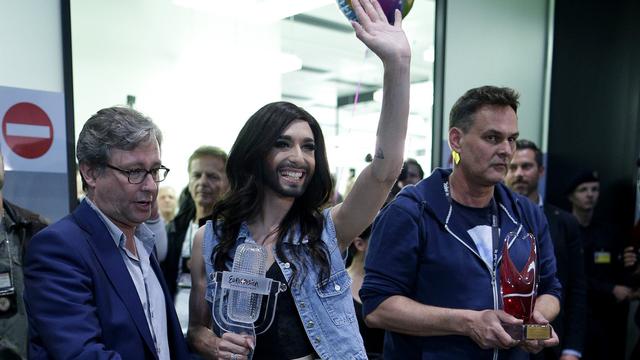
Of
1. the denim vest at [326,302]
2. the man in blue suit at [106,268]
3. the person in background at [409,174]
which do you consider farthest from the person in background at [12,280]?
the person in background at [409,174]

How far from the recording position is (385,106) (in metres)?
1.41

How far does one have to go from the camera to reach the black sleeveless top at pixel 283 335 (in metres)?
1.41

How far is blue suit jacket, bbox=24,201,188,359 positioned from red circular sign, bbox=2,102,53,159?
4.33 feet

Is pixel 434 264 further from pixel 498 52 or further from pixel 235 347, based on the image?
pixel 498 52

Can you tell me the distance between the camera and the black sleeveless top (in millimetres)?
1411

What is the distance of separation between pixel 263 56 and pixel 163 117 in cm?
130

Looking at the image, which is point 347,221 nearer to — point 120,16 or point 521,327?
point 521,327

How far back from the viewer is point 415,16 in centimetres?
552

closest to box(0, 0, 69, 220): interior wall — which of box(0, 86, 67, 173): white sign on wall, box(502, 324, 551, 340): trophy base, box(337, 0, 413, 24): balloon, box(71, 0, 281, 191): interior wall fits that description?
Result: box(0, 86, 67, 173): white sign on wall

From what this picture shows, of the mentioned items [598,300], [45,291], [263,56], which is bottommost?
[598,300]

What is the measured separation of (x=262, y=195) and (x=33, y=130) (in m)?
1.43

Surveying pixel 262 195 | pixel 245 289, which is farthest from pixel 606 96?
pixel 245 289

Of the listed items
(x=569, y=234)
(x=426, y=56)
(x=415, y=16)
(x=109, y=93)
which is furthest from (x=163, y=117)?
(x=569, y=234)

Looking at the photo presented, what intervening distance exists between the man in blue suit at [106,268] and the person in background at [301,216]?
18 centimetres
